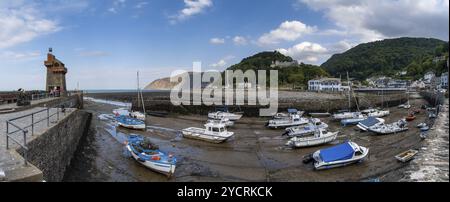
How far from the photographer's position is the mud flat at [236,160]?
14359 mm

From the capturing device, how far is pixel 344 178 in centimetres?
1422

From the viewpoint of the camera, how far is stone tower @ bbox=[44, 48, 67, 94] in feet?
116

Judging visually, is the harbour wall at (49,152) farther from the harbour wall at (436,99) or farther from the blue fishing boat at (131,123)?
the harbour wall at (436,99)

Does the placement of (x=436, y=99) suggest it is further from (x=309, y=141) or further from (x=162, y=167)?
(x=162, y=167)

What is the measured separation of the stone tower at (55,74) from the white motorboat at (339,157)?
3101 cm

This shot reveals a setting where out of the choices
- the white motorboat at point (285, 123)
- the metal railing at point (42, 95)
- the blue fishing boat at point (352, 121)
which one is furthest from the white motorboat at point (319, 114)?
the metal railing at point (42, 95)

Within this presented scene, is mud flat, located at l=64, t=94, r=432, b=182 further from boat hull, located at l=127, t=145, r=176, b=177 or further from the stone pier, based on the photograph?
the stone pier

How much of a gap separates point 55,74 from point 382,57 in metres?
103

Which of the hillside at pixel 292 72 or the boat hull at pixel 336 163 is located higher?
the hillside at pixel 292 72

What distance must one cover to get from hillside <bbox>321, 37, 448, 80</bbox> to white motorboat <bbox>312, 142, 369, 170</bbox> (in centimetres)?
9410

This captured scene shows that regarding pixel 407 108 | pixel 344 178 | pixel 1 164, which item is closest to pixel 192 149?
pixel 344 178

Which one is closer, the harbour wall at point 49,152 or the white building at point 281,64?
the harbour wall at point 49,152
